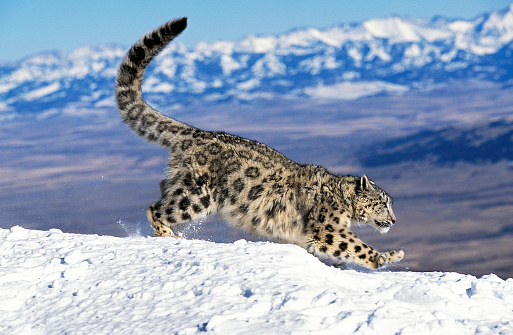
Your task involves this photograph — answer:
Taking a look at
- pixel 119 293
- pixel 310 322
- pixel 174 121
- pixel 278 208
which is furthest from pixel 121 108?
pixel 310 322

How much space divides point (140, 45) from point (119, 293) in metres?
5.39

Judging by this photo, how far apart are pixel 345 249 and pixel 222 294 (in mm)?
3603

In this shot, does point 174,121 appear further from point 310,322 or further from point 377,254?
point 310,322

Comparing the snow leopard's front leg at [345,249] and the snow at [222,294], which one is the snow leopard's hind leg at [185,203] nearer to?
the snow at [222,294]

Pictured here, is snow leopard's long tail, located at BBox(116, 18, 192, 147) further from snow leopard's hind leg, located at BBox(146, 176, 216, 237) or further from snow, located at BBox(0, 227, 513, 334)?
snow, located at BBox(0, 227, 513, 334)

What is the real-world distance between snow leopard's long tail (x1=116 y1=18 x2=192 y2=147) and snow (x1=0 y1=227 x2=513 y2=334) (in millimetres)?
2370

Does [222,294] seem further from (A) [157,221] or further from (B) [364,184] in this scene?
(B) [364,184]

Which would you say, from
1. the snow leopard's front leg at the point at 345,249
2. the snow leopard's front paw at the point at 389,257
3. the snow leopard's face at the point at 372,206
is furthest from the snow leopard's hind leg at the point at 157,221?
the snow leopard's front paw at the point at 389,257

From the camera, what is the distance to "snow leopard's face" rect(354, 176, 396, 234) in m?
11.4

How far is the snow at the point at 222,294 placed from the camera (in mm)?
6797

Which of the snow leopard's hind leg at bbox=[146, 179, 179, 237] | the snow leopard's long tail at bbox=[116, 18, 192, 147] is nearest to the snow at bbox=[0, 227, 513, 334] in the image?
the snow leopard's hind leg at bbox=[146, 179, 179, 237]

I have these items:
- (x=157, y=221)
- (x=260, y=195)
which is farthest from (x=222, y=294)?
(x=157, y=221)

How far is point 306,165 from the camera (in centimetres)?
1173

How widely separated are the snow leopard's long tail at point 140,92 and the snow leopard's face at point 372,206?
337 cm
